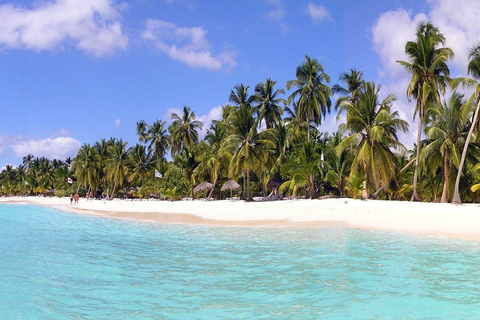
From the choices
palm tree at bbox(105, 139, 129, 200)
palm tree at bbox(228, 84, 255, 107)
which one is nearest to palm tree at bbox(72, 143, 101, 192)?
palm tree at bbox(105, 139, 129, 200)

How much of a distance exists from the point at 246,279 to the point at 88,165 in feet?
187

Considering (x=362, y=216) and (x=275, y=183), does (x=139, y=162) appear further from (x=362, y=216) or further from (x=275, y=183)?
(x=362, y=216)

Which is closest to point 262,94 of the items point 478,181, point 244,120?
point 244,120

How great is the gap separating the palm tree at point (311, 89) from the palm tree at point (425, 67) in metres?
11.5

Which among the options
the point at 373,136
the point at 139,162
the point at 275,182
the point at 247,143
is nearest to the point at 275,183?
the point at 275,182

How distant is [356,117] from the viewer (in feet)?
88.3

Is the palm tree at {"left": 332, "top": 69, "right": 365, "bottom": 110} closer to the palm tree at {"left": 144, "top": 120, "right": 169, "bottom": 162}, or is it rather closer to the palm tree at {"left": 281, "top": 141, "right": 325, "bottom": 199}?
the palm tree at {"left": 281, "top": 141, "right": 325, "bottom": 199}

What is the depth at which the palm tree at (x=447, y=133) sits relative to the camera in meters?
24.0

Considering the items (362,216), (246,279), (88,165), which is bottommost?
(246,279)

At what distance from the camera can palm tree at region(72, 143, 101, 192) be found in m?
59.6

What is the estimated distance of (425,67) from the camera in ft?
83.5

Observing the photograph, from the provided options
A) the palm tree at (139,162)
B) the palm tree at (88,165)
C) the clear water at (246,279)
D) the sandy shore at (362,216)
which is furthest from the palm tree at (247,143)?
the palm tree at (88,165)

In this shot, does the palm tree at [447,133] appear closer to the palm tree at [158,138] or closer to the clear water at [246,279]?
the clear water at [246,279]

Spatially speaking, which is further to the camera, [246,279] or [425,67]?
[425,67]
